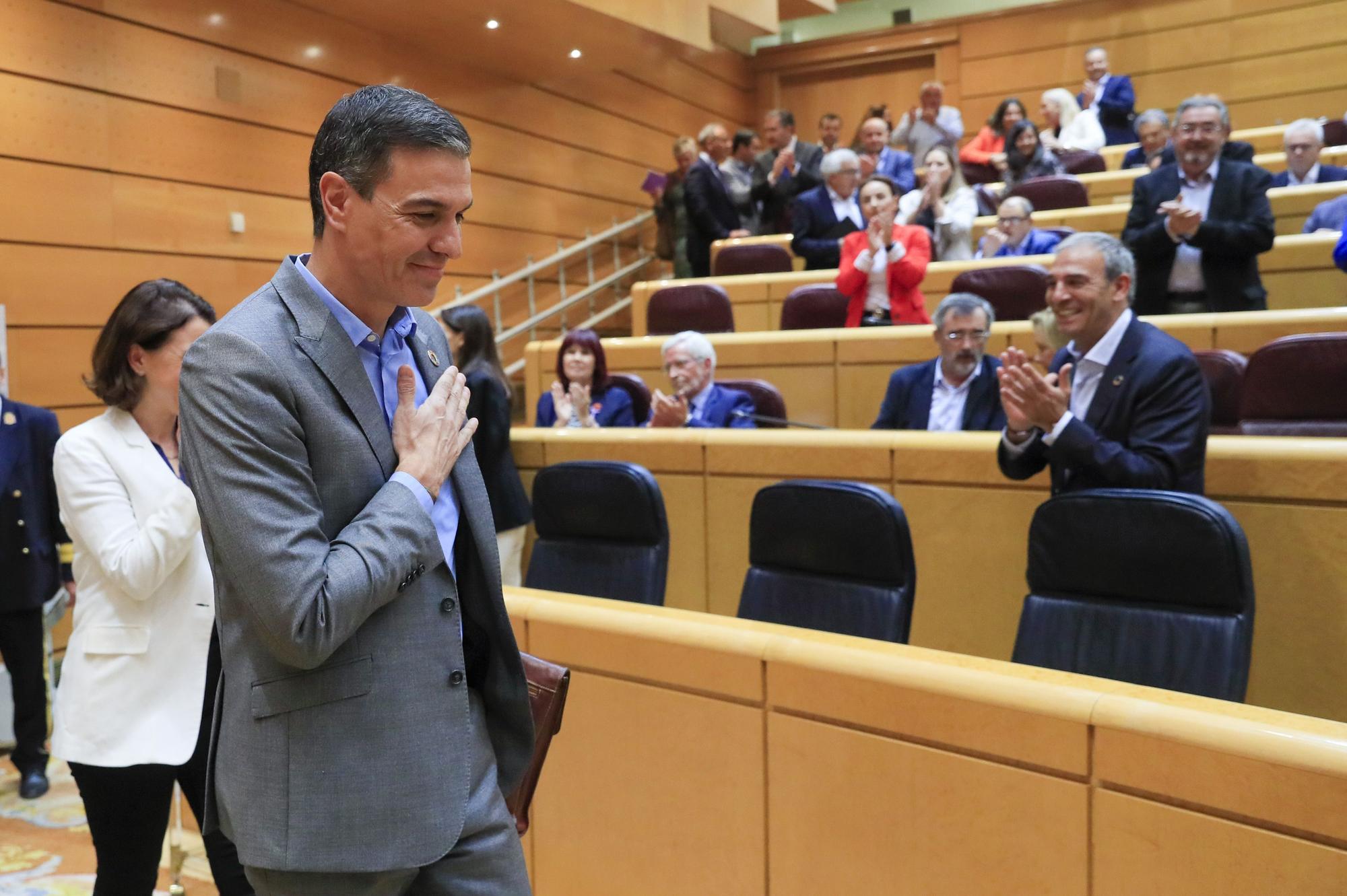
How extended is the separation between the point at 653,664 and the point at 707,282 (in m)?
3.69

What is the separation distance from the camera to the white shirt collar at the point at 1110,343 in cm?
218

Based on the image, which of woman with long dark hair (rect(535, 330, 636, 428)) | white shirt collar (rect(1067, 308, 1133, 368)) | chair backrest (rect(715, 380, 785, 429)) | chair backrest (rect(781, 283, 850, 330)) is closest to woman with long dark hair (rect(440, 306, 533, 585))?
woman with long dark hair (rect(535, 330, 636, 428))

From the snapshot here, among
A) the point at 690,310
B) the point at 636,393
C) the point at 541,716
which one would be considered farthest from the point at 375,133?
the point at 690,310

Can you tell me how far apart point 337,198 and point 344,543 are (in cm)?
28

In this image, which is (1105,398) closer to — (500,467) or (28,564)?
(500,467)

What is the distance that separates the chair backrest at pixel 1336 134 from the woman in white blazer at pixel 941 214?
267 centimetres

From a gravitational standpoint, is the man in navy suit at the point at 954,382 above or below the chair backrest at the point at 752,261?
below

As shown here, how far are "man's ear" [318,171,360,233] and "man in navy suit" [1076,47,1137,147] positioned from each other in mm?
7268

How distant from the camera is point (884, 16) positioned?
10.0 m

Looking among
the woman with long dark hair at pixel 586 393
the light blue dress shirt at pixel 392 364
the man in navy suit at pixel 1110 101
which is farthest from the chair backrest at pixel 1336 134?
the light blue dress shirt at pixel 392 364

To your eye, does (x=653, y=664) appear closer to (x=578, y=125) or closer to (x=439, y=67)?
(x=439, y=67)

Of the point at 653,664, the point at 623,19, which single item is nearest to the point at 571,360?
the point at 653,664

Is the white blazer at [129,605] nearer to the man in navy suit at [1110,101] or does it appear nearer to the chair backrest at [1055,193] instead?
the chair backrest at [1055,193]

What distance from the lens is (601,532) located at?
7.89 ft
